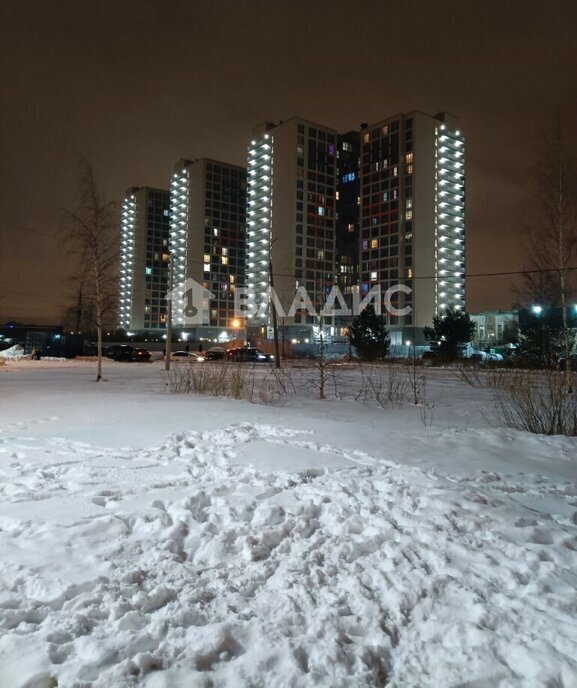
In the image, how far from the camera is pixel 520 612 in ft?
10.3

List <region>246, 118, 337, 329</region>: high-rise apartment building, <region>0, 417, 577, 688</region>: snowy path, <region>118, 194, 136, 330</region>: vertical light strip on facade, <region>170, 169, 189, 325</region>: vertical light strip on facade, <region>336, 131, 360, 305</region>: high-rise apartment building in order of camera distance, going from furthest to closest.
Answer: <region>118, 194, 136, 330</region>: vertical light strip on facade → <region>170, 169, 189, 325</region>: vertical light strip on facade → <region>336, 131, 360, 305</region>: high-rise apartment building → <region>246, 118, 337, 329</region>: high-rise apartment building → <region>0, 417, 577, 688</region>: snowy path

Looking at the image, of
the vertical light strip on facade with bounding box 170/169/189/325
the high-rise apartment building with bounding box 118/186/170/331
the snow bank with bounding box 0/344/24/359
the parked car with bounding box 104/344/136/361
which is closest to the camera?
the snow bank with bounding box 0/344/24/359

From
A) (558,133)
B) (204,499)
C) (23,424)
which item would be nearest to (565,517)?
(204,499)

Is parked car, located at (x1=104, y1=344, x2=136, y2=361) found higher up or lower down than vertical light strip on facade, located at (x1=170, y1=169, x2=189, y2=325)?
lower down

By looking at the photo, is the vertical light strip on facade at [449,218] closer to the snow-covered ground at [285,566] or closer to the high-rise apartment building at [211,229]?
the high-rise apartment building at [211,229]

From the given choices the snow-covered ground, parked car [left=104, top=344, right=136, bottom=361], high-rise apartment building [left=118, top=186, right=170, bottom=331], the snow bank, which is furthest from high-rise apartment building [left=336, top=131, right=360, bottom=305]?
the snow-covered ground

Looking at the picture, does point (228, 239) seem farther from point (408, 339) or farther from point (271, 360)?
point (271, 360)

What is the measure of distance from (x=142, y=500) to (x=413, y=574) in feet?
9.54

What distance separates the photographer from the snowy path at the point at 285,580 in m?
2.67

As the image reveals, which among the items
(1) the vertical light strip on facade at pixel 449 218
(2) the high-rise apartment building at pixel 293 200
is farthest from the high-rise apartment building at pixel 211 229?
(1) the vertical light strip on facade at pixel 449 218

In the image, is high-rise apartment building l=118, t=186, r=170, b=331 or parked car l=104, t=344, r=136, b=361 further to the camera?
high-rise apartment building l=118, t=186, r=170, b=331

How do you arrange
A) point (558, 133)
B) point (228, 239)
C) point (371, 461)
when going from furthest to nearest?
point (228, 239)
point (558, 133)
point (371, 461)

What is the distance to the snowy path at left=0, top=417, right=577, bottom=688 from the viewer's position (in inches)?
105

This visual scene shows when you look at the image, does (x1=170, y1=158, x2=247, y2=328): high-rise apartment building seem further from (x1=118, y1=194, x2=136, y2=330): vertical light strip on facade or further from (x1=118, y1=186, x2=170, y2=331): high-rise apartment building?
(x1=118, y1=194, x2=136, y2=330): vertical light strip on facade
